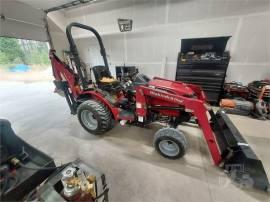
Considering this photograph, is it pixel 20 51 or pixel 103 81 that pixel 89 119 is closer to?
pixel 103 81

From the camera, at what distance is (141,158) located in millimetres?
1856

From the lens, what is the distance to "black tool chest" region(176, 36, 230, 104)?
3420mm

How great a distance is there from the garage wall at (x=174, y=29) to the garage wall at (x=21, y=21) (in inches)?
49.4

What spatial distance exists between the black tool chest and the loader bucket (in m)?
2.07

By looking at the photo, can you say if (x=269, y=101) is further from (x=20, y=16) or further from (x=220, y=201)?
(x=20, y=16)

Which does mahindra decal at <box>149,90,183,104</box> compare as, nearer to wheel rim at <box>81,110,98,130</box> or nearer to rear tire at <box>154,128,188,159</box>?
rear tire at <box>154,128,188,159</box>

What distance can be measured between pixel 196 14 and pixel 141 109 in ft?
11.2

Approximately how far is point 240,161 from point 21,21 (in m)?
6.83

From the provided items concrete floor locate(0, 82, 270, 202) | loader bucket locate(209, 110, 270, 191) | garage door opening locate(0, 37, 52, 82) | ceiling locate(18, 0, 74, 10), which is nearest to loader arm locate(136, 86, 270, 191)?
loader bucket locate(209, 110, 270, 191)

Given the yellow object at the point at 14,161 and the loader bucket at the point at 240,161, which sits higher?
the yellow object at the point at 14,161

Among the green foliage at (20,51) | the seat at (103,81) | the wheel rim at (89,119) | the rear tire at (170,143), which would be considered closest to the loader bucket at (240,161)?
the rear tire at (170,143)

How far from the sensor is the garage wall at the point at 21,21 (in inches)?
166

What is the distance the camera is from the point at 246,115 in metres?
3.04

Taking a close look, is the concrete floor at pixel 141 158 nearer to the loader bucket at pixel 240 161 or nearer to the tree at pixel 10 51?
the loader bucket at pixel 240 161
